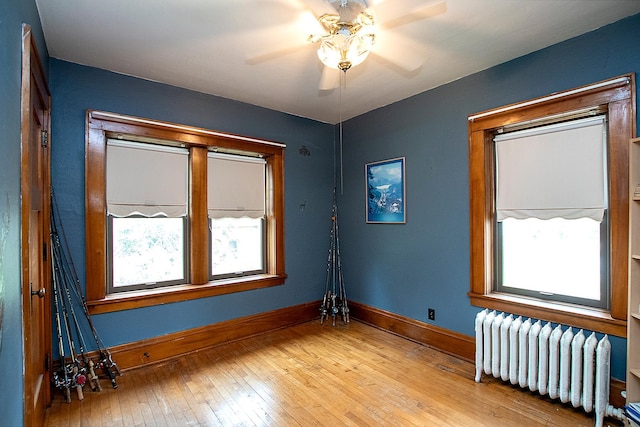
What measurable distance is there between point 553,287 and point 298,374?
7.40ft

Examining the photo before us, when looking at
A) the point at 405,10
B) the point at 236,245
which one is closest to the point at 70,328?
the point at 236,245

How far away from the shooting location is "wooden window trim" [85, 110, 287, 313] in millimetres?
2721

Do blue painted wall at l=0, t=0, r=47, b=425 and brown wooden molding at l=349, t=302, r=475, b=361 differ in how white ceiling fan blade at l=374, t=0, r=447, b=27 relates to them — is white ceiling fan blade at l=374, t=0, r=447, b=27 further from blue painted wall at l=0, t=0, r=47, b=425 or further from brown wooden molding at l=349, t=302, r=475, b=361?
brown wooden molding at l=349, t=302, r=475, b=361

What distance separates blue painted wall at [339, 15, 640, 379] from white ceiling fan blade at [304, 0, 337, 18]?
170 centimetres

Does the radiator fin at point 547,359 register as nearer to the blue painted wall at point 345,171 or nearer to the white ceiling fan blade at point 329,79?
the blue painted wall at point 345,171

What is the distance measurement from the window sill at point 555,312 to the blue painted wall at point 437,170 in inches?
3.9

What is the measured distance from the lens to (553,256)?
262 cm

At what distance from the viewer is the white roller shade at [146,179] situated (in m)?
2.87

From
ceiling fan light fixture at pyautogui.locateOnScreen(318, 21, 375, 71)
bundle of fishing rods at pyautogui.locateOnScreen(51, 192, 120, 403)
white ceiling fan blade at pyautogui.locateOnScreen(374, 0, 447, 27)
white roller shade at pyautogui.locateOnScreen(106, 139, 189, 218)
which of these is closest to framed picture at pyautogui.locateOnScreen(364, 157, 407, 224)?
white ceiling fan blade at pyautogui.locateOnScreen(374, 0, 447, 27)

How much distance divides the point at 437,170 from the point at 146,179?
2.88 meters

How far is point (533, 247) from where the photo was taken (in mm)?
2744

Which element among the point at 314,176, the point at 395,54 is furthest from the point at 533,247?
the point at 314,176

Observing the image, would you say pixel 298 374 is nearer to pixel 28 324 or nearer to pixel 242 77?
pixel 28 324

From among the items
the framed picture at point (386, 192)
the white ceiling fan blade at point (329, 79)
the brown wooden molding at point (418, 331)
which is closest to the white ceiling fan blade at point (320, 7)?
the white ceiling fan blade at point (329, 79)
